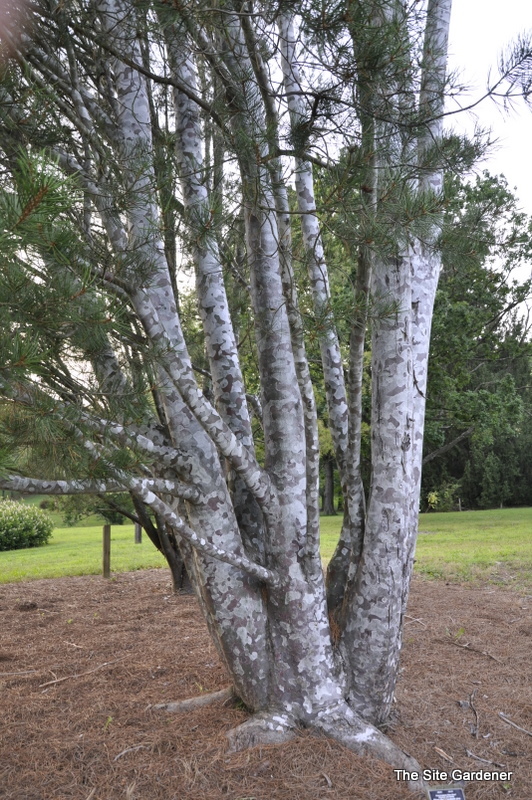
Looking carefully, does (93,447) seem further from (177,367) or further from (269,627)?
(269,627)

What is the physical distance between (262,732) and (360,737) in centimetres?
48

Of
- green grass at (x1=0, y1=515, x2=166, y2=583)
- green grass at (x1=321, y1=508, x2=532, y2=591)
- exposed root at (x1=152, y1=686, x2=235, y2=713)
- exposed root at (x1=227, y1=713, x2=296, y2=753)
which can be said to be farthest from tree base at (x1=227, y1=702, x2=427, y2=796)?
green grass at (x1=0, y1=515, x2=166, y2=583)

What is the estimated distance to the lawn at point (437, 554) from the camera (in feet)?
27.5

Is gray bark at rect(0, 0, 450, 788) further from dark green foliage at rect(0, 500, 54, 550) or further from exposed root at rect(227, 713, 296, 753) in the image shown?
dark green foliage at rect(0, 500, 54, 550)

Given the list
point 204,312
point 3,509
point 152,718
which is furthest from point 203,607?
point 3,509

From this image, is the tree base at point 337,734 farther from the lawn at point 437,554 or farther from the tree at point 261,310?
the lawn at point 437,554

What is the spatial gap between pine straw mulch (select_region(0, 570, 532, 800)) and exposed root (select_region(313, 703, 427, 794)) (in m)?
0.08

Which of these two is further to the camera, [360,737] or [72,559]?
[72,559]

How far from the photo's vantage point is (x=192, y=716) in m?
3.44

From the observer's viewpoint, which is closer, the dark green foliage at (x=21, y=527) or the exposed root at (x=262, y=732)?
the exposed root at (x=262, y=732)

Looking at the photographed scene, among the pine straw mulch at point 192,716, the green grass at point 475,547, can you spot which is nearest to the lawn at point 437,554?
the green grass at point 475,547

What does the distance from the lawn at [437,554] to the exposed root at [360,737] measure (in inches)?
180

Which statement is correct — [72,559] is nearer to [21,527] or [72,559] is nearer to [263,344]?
[21,527]

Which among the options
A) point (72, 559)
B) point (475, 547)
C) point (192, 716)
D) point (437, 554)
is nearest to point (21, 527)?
point (72, 559)
